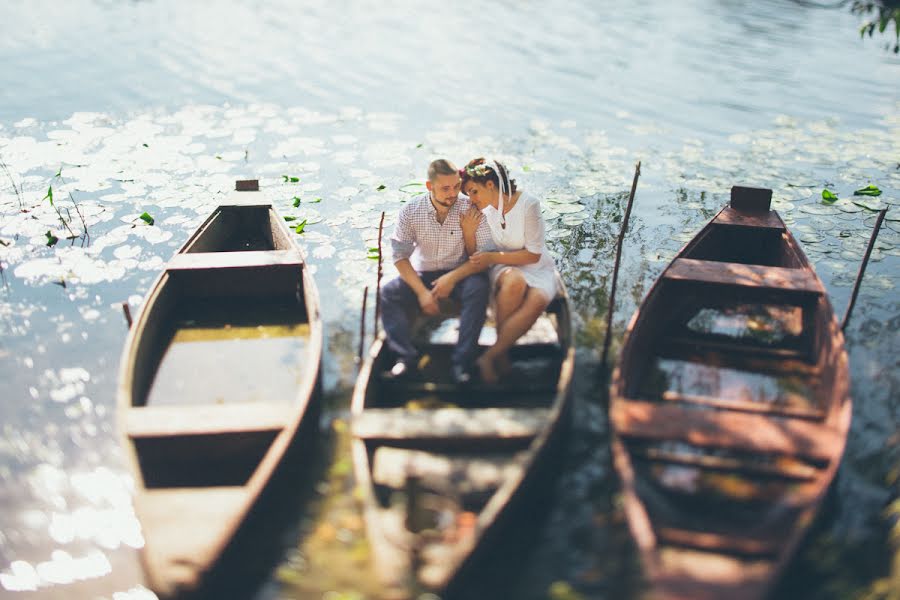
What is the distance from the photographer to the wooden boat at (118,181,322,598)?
12.1 ft

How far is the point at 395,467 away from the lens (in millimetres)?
4250

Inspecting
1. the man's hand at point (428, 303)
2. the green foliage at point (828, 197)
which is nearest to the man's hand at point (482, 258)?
the man's hand at point (428, 303)

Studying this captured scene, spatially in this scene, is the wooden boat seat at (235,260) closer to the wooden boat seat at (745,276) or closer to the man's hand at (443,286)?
the man's hand at (443,286)

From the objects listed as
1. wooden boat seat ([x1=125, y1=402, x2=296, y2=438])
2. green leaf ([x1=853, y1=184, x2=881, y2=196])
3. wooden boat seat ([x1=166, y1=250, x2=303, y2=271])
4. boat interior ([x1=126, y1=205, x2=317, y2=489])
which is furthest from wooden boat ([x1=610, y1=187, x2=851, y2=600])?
green leaf ([x1=853, y1=184, x2=881, y2=196])

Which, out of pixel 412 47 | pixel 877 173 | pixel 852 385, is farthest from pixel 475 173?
pixel 412 47

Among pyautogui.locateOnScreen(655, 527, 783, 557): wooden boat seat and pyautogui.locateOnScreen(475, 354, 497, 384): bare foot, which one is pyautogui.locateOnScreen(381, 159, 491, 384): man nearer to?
pyautogui.locateOnScreen(475, 354, 497, 384): bare foot

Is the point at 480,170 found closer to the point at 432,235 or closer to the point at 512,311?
the point at 432,235

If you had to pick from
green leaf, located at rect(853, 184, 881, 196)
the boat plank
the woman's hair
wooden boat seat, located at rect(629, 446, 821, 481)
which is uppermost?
the woman's hair

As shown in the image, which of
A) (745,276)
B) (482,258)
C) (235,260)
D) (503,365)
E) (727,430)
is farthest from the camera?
(235,260)

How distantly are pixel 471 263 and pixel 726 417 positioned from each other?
6.51 feet

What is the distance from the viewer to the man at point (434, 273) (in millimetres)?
5000

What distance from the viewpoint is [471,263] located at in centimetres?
531

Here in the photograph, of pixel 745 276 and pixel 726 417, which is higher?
pixel 745 276

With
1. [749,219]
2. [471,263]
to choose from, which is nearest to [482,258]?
[471,263]
